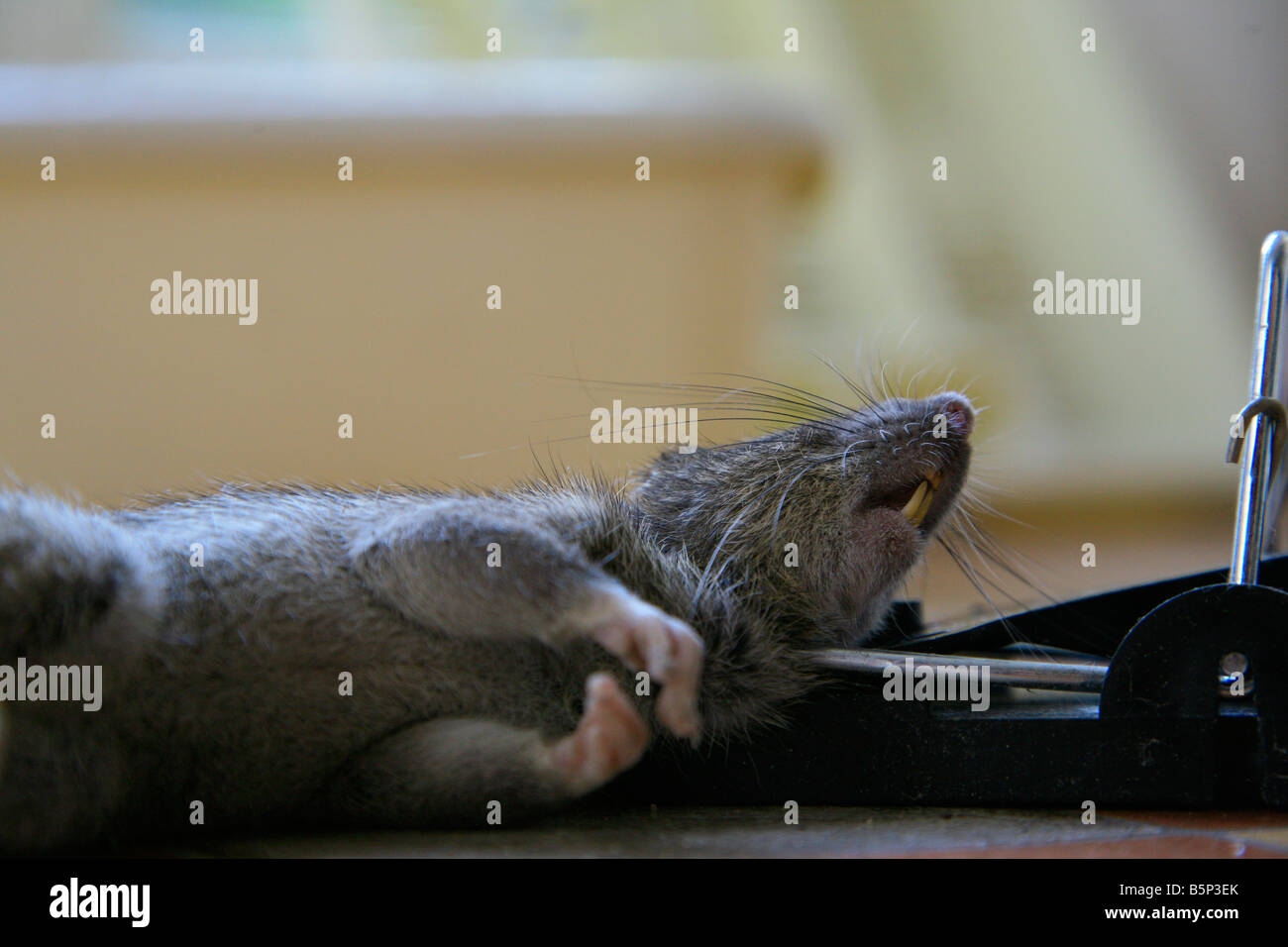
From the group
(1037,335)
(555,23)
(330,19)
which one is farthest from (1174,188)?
(330,19)

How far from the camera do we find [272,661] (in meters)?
1.33

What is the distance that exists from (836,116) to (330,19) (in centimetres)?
193

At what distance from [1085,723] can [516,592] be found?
69 centimetres

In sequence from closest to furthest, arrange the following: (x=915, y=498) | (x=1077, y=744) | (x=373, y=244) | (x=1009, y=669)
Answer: (x=1077, y=744), (x=1009, y=669), (x=915, y=498), (x=373, y=244)

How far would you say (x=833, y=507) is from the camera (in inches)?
66.4

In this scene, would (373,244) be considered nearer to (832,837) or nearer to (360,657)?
(360,657)

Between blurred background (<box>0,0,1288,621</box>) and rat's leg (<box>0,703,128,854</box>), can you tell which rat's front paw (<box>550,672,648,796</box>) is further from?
blurred background (<box>0,0,1288,621</box>)

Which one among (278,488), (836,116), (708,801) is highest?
(836,116)

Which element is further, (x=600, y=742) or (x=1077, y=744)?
(x=1077, y=744)

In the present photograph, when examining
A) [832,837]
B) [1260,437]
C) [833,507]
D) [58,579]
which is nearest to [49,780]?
[58,579]

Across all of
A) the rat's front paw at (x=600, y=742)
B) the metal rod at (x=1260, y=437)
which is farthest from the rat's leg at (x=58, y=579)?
the metal rod at (x=1260, y=437)

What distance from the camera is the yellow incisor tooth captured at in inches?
70.0
